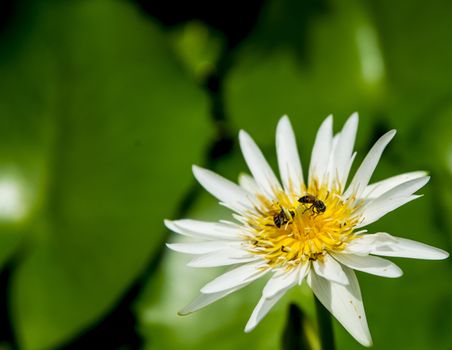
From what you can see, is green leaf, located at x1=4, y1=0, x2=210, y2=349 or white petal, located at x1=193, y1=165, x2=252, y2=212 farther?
green leaf, located at x1=4, y1=0, x2=210, y2=349

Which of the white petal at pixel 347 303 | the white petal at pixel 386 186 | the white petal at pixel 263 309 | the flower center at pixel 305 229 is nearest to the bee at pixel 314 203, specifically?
the flower center at pixel 305 229

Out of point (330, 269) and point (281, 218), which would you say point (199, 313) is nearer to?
point (281, 218)

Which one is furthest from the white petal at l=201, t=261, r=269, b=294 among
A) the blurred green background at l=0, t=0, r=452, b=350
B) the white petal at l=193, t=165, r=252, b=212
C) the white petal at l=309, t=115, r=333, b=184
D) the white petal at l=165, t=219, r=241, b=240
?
the blurred green background at l=0, t=0, r=452, b=350

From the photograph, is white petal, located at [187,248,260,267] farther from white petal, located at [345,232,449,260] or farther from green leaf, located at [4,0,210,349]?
green leaf, located at [4,0,210,349]

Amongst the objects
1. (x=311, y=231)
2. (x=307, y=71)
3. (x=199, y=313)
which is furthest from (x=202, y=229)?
(x=307, y=71)

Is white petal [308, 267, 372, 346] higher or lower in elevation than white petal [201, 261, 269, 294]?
higher

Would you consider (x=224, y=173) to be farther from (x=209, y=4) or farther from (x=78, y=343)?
(x=209, y=4)

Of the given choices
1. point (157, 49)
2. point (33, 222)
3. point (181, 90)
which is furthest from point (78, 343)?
point (157, 49)

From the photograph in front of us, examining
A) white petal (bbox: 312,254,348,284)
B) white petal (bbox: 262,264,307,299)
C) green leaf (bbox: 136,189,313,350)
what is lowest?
green leaf (bbox: 136,189,313,350)

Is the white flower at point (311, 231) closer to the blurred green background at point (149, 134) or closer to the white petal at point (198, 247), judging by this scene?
the white petal at point (198, 247)
